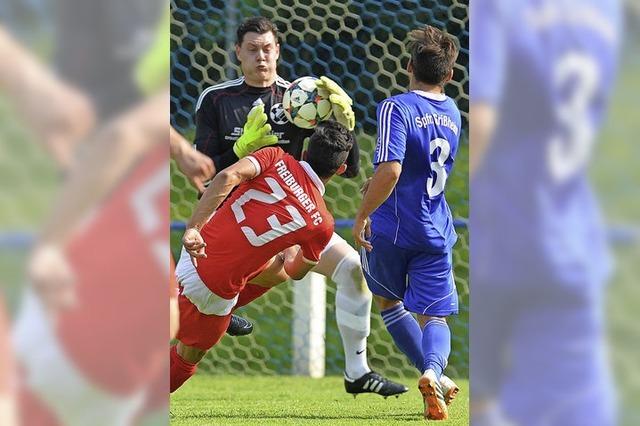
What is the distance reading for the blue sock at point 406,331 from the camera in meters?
5.34

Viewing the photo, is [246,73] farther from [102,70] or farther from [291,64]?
[102,70]

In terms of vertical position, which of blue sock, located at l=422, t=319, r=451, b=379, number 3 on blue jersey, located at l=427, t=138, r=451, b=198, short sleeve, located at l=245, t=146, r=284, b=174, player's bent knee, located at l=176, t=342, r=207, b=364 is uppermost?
short sleeve, located at l=245, t=146, r=284, b=174

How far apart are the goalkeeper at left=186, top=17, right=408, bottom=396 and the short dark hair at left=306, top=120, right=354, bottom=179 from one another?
58 centimetres

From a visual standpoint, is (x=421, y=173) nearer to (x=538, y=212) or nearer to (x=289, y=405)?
(x=289, y=405)

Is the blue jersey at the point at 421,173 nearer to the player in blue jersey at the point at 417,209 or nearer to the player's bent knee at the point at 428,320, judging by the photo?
the player in blue jersey at the point at 417,209

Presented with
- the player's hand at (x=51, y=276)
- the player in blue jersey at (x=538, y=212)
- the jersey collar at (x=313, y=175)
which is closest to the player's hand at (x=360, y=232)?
the jersey collar at (x=313, y=175)

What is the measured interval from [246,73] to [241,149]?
532 millimetres

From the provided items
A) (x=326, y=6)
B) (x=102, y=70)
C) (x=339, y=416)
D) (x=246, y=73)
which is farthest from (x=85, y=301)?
(x=326, y=6)

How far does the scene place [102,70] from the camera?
63.7 inches

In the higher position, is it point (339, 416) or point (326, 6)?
point (326, 6)

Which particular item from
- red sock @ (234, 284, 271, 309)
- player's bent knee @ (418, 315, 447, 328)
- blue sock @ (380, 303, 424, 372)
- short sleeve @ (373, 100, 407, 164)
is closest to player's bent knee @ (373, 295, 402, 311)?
blue sock @ (380, 303, 424, 372)

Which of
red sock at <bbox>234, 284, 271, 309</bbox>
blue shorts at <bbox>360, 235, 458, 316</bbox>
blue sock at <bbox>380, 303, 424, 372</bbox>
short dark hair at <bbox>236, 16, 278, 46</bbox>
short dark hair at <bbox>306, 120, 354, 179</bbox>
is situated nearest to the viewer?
short dark hair at <bbox>306, 120, 354, 179</bbox>

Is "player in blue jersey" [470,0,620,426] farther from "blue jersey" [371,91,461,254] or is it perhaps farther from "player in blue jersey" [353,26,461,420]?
"blue jersey" [371,91,461,254]

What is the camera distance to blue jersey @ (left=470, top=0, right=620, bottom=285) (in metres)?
1.66
